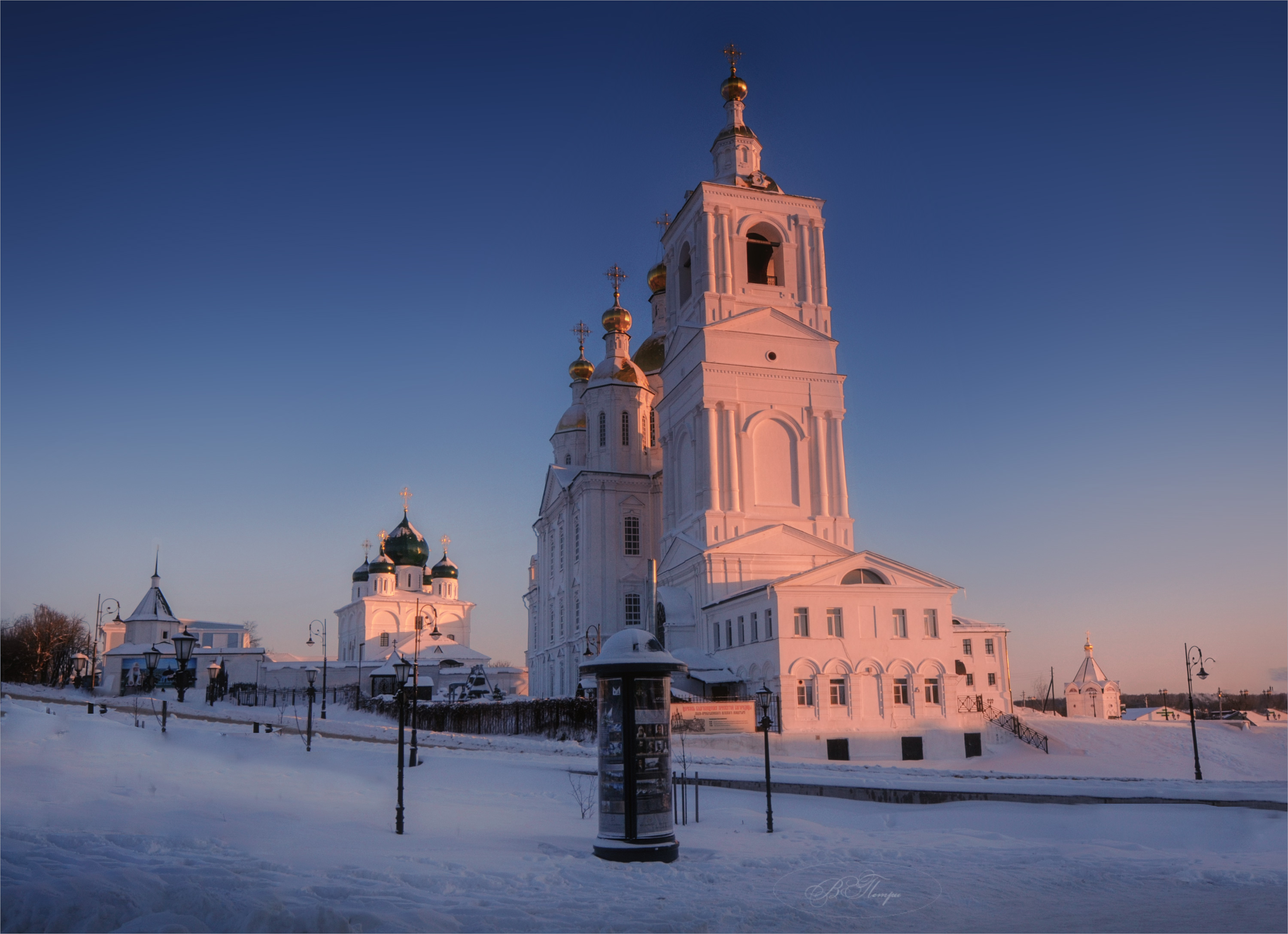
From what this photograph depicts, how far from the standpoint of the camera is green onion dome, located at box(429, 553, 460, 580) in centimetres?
9331

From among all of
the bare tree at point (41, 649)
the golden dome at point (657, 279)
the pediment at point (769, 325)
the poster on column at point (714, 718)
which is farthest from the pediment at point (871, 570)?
the bare tree at point (41, 649)

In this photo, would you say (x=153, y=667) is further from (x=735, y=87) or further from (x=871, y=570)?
(x=735, y=87)

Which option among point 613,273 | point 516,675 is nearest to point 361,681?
point 516,675

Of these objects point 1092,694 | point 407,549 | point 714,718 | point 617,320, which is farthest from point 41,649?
point 1092,694

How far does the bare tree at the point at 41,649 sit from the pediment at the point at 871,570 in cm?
5095

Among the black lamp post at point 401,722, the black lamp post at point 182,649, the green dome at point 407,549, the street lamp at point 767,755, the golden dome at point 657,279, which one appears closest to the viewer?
the black lamp post at point 401,722

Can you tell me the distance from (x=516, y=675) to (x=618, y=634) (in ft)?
207

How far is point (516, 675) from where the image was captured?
76.6m

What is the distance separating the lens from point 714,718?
111 ft

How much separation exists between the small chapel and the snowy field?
146ft

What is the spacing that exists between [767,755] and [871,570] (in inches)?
945

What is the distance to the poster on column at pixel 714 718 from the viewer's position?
109 ft

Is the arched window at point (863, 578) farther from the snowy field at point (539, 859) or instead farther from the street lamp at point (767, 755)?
the street lamp at point (767, 755)

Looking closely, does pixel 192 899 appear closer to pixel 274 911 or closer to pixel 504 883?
pixel 274 911
